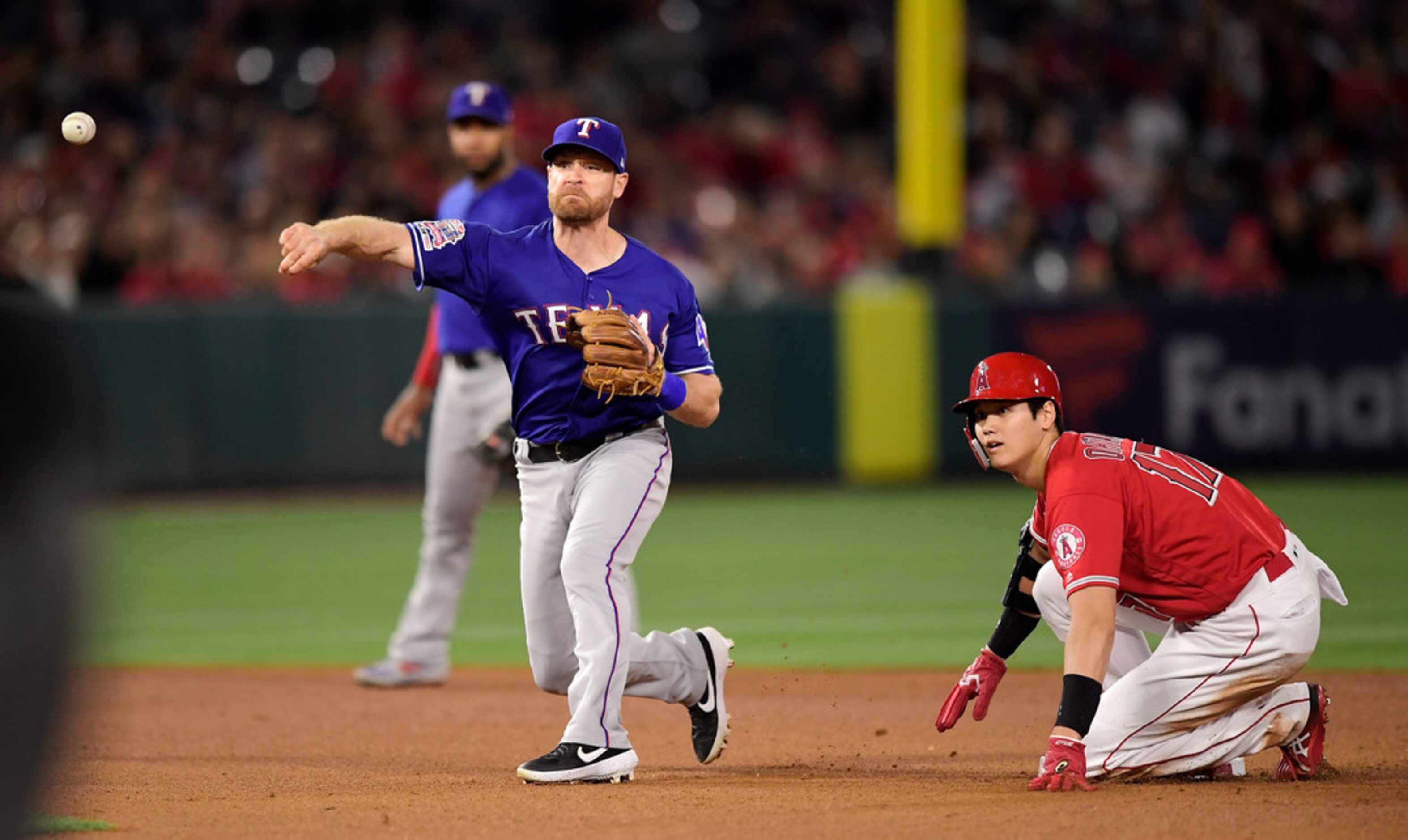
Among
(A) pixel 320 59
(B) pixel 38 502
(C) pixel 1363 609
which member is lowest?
(C) pixel 1363 609

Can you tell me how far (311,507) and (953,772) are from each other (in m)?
9.65

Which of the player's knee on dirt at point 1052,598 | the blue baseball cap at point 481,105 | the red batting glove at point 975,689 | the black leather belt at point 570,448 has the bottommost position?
the red batting glove at point 975,689

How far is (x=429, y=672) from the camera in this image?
7230mm

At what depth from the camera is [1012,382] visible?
16.0 feet

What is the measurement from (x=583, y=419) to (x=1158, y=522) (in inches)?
66.4

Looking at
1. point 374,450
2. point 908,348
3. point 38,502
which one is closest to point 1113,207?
point 908,348

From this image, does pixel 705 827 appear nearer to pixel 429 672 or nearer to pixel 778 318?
pixel 429 672

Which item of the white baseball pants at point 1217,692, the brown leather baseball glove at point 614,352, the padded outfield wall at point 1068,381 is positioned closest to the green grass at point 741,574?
the padded outfield wall at point 1068,381

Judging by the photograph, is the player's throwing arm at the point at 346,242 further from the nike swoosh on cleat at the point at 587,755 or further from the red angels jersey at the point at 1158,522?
the red angels jersey at the point at 1158,522

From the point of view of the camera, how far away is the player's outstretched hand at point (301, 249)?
189 inches

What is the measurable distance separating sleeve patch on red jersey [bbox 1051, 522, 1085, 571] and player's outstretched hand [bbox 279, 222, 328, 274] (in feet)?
6.95

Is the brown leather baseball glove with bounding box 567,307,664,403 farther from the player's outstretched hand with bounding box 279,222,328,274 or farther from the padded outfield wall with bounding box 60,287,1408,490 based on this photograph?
the padded outfield wall with bounding box 60,287,1408,490

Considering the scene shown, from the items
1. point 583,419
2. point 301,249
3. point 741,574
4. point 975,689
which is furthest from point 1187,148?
point 301,249

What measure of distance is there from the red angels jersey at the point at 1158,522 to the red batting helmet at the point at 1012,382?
0.51 feet
